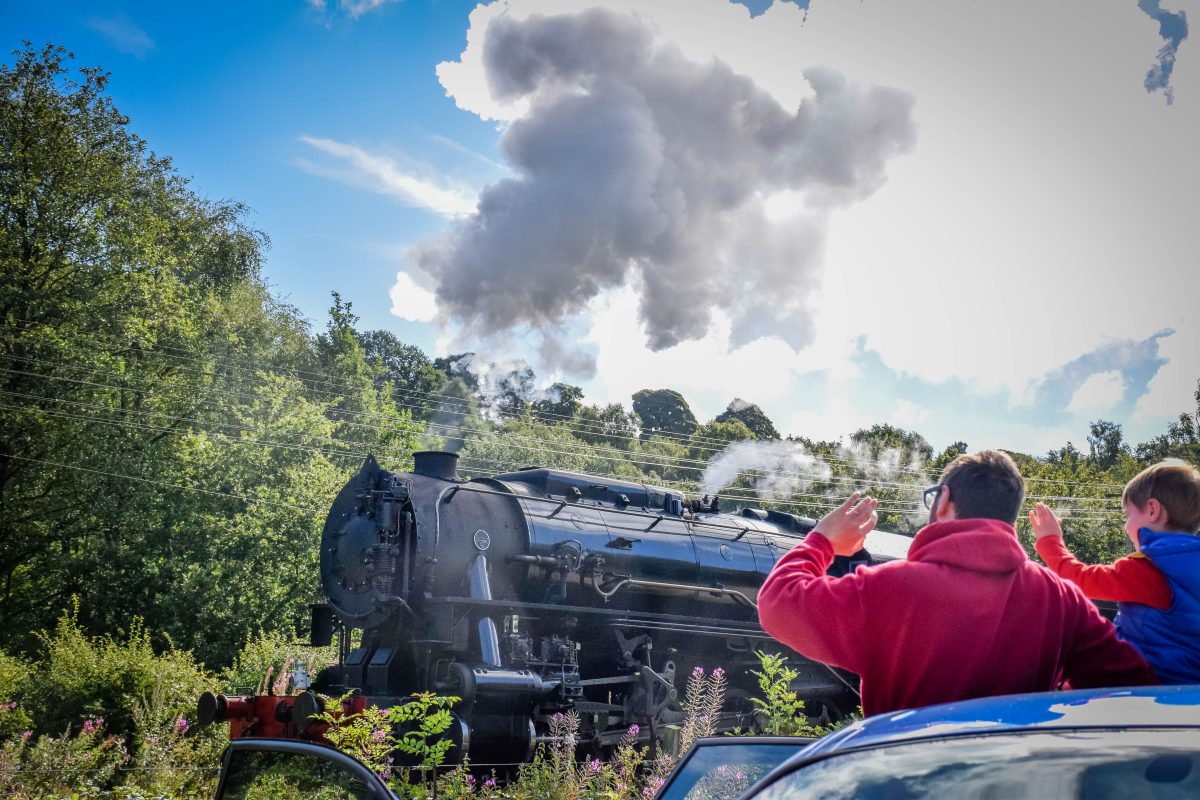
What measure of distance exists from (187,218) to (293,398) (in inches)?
408

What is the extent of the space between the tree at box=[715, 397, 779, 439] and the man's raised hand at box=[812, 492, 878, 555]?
5279 centimetres

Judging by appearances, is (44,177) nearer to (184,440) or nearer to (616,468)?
(184,440)

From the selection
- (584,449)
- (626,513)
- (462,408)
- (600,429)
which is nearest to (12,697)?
(626,513)

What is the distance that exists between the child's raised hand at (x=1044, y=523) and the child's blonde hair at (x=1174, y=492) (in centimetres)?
23

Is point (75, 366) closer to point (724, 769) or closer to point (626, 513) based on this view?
point (626, 513)

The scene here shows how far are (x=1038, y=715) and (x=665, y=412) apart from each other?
194 ft

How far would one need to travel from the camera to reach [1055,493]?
1441 inches

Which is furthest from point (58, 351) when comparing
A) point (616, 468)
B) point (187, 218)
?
point (616, 468)

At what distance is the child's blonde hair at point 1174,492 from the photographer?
3080 mm

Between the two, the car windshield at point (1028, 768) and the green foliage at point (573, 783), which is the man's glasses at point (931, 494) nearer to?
the car windshield at point (1028, 768)

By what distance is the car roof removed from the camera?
1.44 meters

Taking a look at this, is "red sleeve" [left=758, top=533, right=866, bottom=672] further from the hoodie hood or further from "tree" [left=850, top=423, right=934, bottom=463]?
"tree" [left=850, top=423, right=934, bottom=463]

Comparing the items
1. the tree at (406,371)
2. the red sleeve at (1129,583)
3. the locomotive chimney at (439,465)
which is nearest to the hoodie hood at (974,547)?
the red sleeve at (1129,583)

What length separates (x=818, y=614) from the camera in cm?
257
